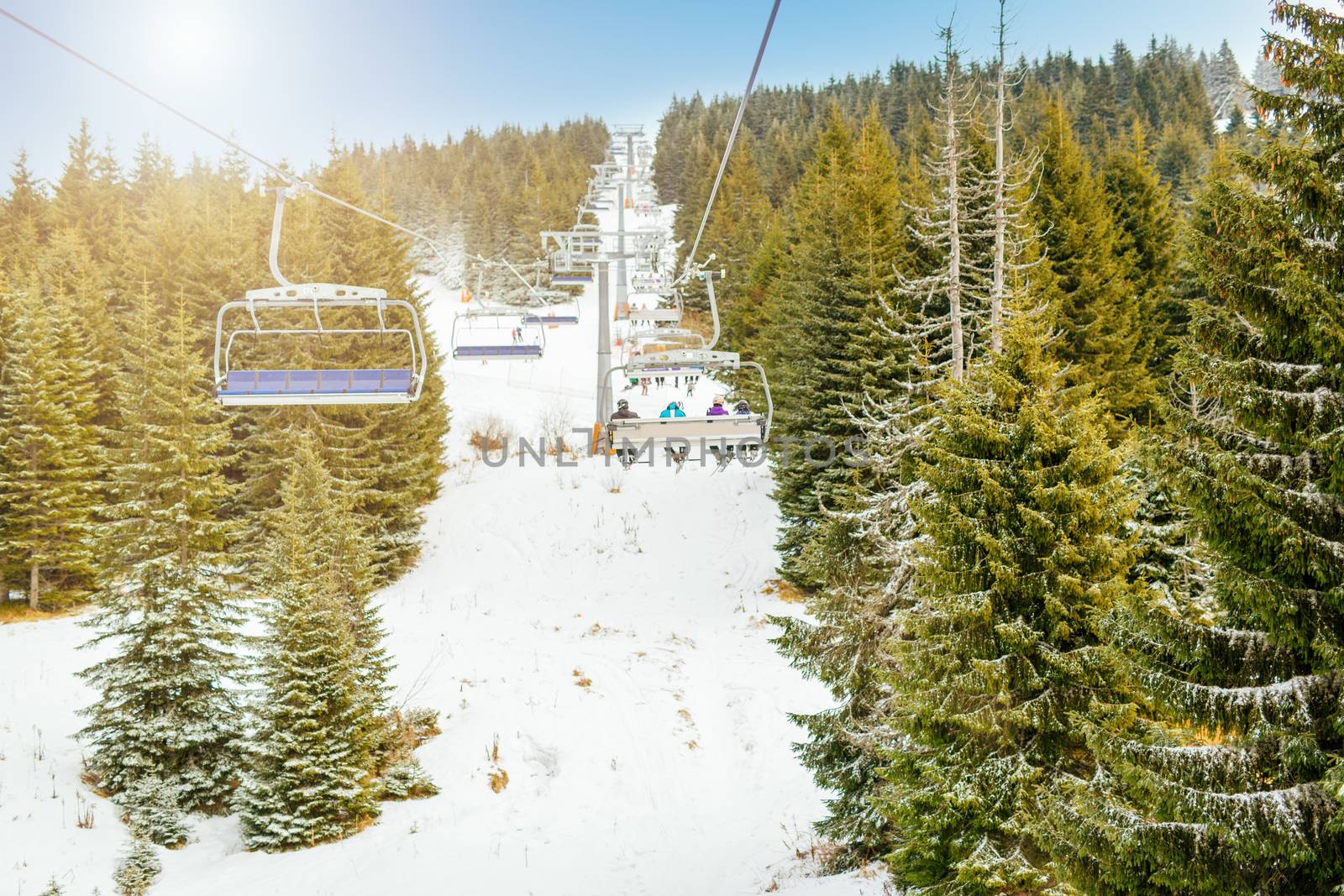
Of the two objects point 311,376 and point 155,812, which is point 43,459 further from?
point 311,376

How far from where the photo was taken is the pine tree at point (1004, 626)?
→ 7.59 meters

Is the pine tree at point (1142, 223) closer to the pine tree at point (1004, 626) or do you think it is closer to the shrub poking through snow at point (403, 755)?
the pine tree at point (1004, 626)

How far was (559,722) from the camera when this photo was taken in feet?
51.0

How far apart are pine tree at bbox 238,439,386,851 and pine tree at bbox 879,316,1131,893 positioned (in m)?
8.59

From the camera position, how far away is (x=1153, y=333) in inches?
1007

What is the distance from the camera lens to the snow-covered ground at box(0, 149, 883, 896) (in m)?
11.7

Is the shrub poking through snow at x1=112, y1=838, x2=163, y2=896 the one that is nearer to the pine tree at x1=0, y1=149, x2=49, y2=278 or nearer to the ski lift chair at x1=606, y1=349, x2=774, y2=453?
the ski lift chair at x1=606, y1=349, x2=774, y2=453

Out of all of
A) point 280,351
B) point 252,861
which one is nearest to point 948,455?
point 252,861

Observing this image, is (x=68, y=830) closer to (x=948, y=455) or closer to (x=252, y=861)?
(x=252, y=861)

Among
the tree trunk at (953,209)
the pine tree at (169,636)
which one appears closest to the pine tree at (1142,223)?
the tree trunk at (953,209)

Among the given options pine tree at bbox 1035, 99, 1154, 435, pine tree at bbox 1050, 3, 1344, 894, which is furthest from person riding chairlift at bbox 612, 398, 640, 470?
pine tree at bbox 1035, 99, 1154, 435

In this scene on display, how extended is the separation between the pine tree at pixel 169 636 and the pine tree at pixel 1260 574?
13.2 metres

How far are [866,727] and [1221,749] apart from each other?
4.85 metres

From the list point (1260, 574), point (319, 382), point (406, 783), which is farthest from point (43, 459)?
point (1260, 574)
